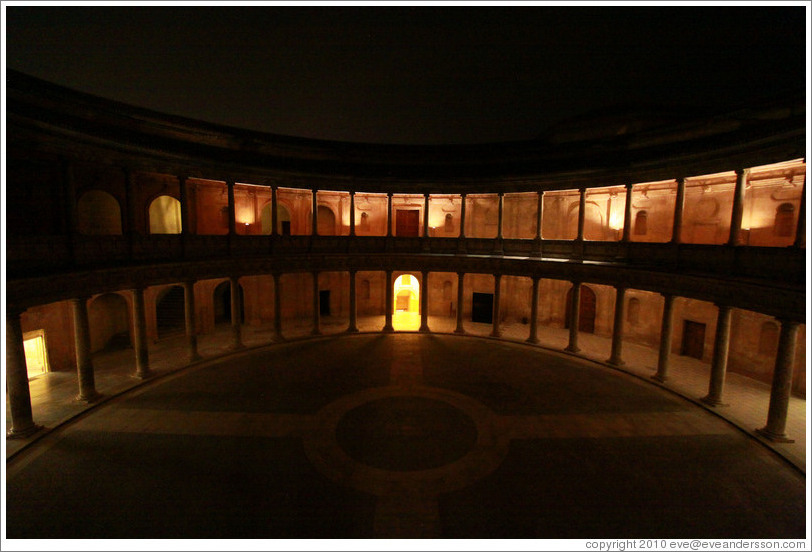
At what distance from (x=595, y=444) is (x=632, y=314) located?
14.5m

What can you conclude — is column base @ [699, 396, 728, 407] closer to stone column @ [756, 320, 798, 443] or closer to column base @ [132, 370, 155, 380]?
stone column @ [756, 320, 798, 443]

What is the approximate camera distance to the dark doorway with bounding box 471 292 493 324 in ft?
91.0

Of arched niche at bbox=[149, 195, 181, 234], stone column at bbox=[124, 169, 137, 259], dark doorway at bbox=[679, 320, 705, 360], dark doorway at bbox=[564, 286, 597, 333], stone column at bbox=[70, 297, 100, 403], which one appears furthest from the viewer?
dark doorway at bbox=[564, 286, 597, 333]

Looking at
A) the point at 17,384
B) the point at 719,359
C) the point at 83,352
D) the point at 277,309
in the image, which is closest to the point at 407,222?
the point at 277,309

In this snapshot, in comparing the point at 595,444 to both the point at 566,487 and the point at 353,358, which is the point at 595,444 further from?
the point at 353,358

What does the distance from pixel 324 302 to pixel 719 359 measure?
78.6ft


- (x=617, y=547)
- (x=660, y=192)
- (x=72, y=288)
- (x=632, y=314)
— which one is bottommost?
Answer: (x=617, y=547)

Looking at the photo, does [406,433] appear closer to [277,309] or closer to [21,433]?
[21,433]

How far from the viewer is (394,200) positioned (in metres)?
28.8

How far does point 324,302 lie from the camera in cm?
2906

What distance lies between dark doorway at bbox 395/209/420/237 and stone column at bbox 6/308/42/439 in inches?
860

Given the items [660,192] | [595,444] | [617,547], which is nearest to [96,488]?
[617,547]

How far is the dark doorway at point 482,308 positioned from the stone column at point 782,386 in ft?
55.2

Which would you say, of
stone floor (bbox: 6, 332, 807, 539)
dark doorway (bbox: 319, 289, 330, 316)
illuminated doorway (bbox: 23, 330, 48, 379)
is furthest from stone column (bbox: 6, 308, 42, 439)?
dark doorway (bbox: 319, 289, 330, 316)
